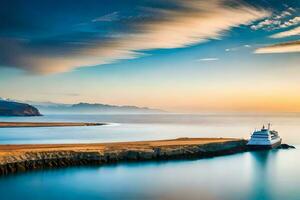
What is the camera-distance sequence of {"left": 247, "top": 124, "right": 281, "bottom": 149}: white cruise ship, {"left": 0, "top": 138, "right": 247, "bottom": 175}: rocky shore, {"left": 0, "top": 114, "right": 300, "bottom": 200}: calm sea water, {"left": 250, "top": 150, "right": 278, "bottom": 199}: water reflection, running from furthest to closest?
1. {"left": 247, "top": 124, "right": 281, "bottom": 149}: white cruise ship
2. {"left": 0, "top": 138, "right": 247, "bottom": 175}: rocky shore
3. {"left": 250, "top": 150, "right": 278, "bottom": 199}: water reflection
4. {"left": 0, "top": 114, "right": 300, "bottom": 200}: calm sea water

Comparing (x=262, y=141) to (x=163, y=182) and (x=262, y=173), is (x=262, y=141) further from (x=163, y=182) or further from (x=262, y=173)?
(x=163, y=182)

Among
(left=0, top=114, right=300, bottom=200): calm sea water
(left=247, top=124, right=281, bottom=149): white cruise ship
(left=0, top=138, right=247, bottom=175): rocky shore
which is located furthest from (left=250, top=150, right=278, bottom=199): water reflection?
(left=0, top=138, right=247, bottom=175): rocky shore

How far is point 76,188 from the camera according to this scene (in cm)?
3791

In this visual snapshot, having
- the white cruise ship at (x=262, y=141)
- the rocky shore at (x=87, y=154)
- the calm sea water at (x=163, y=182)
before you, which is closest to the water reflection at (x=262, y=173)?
the calm sea water at (x=163, y=182)

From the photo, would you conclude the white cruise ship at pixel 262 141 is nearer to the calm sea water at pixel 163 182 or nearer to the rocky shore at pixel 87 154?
the rocky shore at pixel 87 154

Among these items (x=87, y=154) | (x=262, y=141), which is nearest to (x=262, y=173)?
(x=87, y=154)

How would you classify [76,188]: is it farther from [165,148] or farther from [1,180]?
[165,148]

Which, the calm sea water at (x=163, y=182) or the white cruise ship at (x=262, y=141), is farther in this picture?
the white cruise ship at (x=262, y=141)

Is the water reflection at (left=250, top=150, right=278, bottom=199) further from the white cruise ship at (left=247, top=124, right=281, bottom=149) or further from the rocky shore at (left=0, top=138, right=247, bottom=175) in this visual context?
the rocky shore at (left=0, top=138, right=247, bottom=175)

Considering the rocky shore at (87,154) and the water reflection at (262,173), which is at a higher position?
the rocky shore at (87,154)

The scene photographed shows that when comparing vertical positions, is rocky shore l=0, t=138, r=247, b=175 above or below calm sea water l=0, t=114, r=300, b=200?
above

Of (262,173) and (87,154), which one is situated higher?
(87,154)

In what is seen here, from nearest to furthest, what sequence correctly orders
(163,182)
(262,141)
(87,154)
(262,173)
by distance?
(163,182) < (87,154) < (262,173) < (262,141)

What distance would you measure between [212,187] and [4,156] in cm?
2031
